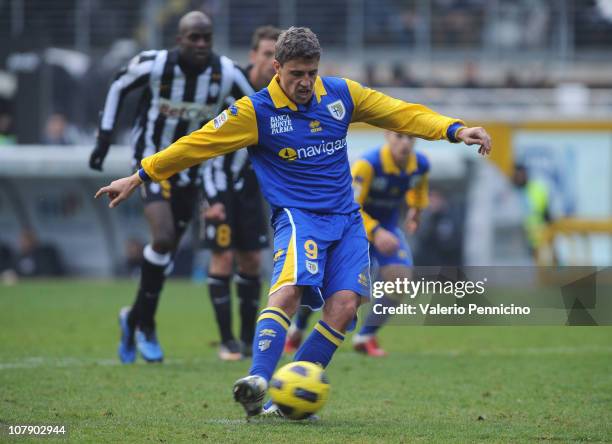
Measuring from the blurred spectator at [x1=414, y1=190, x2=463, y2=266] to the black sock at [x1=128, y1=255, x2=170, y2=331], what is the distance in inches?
467

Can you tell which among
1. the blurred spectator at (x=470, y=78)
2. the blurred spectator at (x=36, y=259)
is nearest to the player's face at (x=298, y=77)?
the blurred spectator at (x=36, y=259)

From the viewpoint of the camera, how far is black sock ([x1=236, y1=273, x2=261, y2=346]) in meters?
9.59

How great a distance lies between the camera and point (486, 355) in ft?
32.3

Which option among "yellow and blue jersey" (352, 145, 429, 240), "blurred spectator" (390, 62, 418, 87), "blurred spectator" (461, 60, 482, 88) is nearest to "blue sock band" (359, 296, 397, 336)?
"yellow and blue jersey" (352, 145, 429, 240)

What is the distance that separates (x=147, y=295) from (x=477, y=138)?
3.82m

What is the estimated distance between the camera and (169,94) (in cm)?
875

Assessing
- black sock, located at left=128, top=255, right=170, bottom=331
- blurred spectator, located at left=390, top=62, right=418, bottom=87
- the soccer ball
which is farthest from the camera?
blurred spectator, located at left=390, top=62, right=418, bottom=87

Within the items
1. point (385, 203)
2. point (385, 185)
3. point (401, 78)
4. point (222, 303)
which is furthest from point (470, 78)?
point (222, 303)

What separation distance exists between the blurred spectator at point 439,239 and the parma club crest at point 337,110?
1417 centimetres

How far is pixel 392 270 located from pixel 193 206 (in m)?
1.90

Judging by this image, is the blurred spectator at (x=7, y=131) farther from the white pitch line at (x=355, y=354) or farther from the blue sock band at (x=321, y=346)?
the blue sock band at (x=321, y=346)

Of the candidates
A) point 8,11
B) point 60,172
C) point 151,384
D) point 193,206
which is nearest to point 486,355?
point 193,206

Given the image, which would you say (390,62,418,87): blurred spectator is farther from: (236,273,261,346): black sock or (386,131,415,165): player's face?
(236,273,261,346): black sock

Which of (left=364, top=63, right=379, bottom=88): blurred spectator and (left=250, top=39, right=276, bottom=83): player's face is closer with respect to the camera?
(left=250, top=39, right=276, bottom=83): player's face
